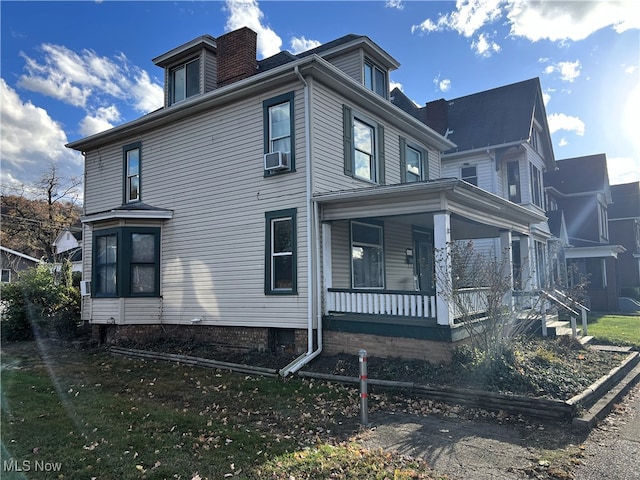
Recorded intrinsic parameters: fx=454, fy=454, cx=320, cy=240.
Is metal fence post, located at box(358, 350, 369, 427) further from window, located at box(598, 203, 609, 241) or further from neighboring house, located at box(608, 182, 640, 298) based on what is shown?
neighboring house, located at box(608, 182, 640, 298)

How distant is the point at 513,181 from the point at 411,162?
23.5 feet

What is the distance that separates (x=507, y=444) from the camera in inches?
212

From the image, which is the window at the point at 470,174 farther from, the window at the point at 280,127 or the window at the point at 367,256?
the window at the point at 280,127

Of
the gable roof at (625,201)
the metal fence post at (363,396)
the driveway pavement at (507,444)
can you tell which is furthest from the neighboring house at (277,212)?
the gable roof at (625,201)

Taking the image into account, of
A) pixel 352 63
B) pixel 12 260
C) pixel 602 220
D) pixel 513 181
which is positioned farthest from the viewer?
pixel 12 260

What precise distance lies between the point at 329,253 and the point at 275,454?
567cm

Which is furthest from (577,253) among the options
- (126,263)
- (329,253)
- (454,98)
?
(126,263)

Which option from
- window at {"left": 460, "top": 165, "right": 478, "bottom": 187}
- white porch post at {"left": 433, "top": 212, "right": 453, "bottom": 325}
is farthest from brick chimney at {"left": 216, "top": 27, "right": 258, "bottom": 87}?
window at {"left": 460, "top": 165, "right": 478, "bottom": 187}

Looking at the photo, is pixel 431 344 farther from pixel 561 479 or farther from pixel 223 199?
pixel 223 199

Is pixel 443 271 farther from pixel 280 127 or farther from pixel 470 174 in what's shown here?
pixel 470 174

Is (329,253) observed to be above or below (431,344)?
above

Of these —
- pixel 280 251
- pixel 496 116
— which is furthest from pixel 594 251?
pixel 280 251

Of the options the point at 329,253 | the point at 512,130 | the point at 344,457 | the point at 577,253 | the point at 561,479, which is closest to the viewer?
the point at 561,479

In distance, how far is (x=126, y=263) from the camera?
1209cm
